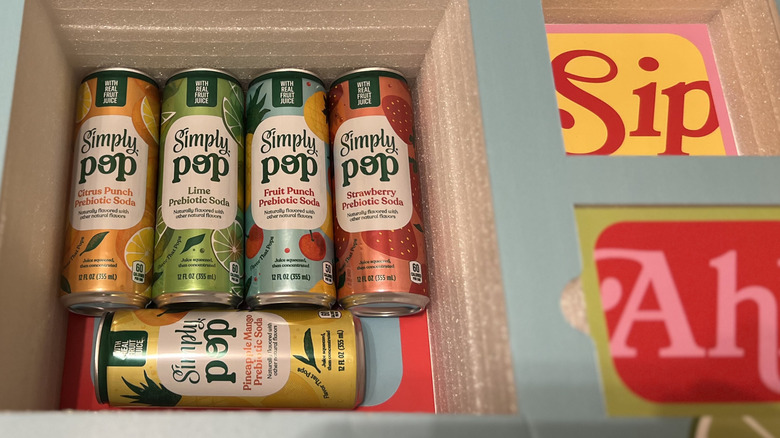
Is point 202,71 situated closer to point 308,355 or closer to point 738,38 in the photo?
point 308,355

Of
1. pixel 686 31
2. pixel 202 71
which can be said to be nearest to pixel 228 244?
pixel 202 71

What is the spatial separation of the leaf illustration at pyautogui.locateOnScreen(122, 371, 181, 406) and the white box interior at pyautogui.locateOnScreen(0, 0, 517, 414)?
0.12 metres

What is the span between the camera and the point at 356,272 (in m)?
0.89

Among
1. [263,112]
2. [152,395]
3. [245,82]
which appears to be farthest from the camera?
[245,82]

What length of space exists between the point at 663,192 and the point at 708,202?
Answer: 0.18 ft

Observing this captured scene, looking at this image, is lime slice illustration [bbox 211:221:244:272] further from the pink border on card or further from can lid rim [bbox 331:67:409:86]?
the pink border on card

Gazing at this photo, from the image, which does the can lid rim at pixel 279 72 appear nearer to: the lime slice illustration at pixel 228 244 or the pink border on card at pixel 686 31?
the lime slice illustration at pixel 228 244

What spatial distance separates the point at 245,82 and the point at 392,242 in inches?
15.8

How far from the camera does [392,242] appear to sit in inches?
35.1

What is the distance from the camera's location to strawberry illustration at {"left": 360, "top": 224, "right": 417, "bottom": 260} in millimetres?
888

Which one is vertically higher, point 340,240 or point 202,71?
point 202,71

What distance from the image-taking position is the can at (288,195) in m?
0.87

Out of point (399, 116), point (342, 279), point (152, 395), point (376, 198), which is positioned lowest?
point (152, 395)

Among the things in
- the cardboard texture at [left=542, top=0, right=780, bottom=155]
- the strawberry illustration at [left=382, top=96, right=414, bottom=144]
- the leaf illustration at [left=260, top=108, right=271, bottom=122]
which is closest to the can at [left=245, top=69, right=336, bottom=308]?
the leaf illustration at [left=260, top=108, right=271, bottom=122]
